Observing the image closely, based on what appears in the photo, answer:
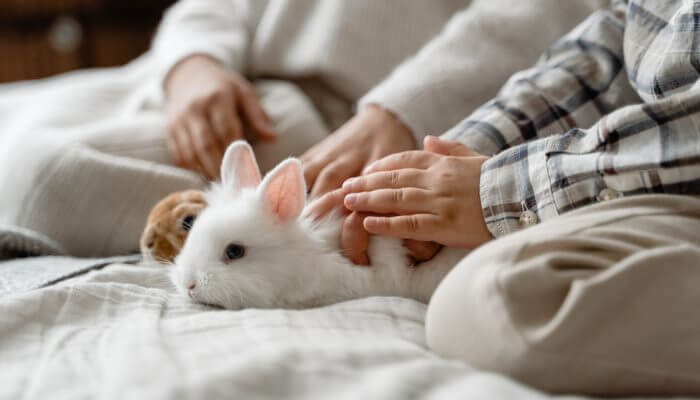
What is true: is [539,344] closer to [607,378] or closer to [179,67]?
[607,378]

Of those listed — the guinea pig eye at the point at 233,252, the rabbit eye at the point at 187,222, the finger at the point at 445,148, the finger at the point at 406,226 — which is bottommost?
the rabbit eye at the point at 187,222

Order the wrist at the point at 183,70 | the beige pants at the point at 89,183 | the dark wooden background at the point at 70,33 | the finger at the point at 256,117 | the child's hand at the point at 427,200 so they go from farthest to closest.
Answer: the dark wooden background at the point at 70,33 < the wrist at the point at 183,70 < the finger at the point at 256,117 < the beige pants at the point at 89,183 < the child's hand at the point at 427,200

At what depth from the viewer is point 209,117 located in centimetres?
107

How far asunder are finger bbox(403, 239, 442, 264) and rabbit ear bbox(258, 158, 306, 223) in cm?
13

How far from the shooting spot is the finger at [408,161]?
2.41 ft

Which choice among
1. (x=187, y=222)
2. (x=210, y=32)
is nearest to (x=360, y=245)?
(x=187, y=222)

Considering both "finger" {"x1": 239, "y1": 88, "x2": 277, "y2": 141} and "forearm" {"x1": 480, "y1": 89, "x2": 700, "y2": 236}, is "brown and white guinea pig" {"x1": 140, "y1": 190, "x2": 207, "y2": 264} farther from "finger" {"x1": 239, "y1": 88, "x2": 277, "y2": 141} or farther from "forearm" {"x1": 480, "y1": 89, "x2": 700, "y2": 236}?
"forearm" {"x1": 480, "y1": 89, "x2": 700, "y2": 236}

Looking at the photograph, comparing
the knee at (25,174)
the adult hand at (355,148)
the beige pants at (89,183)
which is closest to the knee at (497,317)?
the adult hand at (355,148)

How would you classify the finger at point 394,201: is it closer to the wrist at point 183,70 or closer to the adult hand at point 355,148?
the adult hand at point 355,148

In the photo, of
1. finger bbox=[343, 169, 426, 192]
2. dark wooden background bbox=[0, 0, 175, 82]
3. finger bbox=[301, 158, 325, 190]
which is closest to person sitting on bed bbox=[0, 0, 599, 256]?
finger bbox=[301, 158, 325, 190]

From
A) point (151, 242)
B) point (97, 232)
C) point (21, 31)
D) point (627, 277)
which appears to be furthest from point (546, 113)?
point (21, 31)

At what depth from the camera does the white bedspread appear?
0.45 m

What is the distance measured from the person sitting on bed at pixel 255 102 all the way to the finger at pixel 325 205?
0.07m

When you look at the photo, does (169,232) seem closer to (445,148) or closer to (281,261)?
(281,261)
